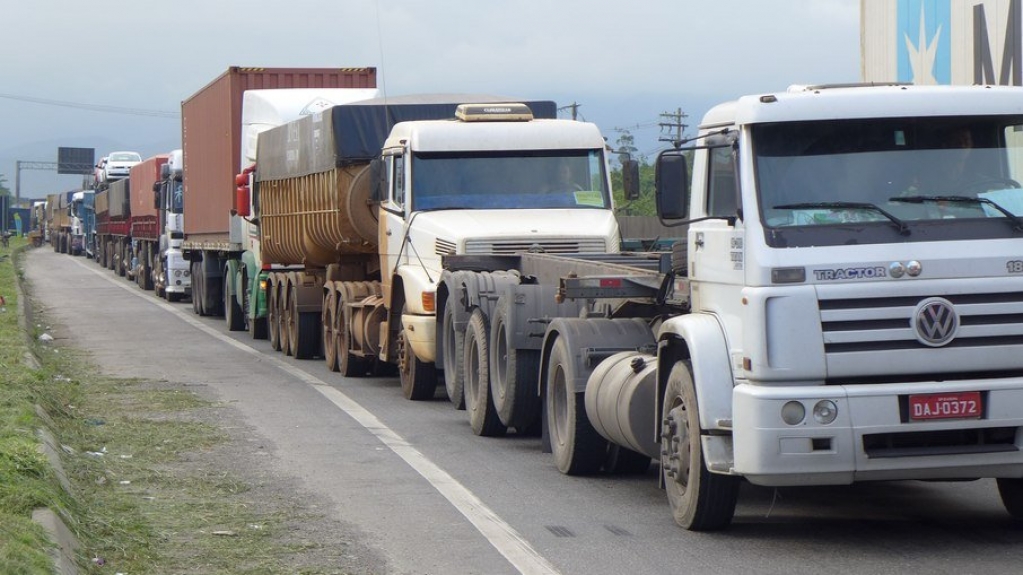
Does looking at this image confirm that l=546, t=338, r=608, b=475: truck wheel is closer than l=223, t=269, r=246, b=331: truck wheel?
Yes

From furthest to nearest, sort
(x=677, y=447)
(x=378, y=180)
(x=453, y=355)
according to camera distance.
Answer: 1. (x=378, y=180)
2. (x=453, y=355)
3. (x=677, y=447)

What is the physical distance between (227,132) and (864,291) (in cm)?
2021

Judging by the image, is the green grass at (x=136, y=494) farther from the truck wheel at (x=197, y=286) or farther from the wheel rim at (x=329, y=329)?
the truck wheel at (x=197, y=286)

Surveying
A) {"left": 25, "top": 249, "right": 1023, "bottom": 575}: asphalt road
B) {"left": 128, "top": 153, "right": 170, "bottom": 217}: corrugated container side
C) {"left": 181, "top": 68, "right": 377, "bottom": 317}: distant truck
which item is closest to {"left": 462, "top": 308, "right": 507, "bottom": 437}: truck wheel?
{"left": 25, "top": 249, "right": 1023, "bottom": 575}: asphalt road

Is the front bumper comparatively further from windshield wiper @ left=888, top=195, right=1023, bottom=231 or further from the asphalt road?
windshield wiper @ left=888, top=195, right=1023, bottom=231

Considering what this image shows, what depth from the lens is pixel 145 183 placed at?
43.8 metres

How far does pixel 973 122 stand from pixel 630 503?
10.5ft

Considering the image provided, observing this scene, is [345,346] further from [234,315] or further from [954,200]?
[954,200]

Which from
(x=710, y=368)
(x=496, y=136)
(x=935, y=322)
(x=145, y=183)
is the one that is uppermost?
(x=145, y=183)

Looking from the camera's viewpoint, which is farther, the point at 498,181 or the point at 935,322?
the point at 498,181

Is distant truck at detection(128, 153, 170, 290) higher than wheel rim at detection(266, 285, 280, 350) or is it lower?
higher

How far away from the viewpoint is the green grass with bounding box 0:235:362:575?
7914 millimetres

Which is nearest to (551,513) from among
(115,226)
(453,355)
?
(453,355)

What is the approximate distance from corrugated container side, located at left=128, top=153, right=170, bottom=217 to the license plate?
1339 inches
